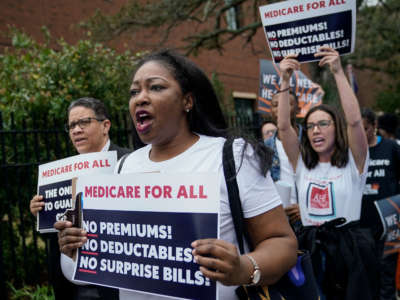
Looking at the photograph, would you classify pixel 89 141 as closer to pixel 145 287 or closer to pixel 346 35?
pixel 145 287

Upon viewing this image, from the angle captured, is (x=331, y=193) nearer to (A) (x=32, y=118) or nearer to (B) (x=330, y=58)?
(B) (x=330, y=58)

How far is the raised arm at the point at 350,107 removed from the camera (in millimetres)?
2961

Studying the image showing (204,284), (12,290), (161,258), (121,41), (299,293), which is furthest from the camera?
(121,41)

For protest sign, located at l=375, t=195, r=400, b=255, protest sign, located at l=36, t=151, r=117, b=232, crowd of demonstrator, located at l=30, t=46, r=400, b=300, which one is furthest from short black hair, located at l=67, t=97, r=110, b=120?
protest sign, located at l=375, t=195, r=400, b=255

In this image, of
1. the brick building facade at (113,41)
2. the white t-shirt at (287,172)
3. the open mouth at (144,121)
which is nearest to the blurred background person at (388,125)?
the white t-shirt at (287,172)

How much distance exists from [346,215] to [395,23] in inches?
412

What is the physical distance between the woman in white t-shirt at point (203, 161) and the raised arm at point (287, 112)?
139 centimetres

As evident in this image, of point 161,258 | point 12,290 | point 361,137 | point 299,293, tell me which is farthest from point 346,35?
point 12,290

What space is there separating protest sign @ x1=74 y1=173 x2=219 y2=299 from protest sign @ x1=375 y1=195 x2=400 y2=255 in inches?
111

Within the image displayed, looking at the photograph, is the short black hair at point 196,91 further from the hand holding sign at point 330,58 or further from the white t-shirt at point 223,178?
the hand holding sign at point 330,58

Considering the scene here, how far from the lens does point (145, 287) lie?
155cm

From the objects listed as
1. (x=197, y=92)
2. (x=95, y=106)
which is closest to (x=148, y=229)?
(x=197, y=92)

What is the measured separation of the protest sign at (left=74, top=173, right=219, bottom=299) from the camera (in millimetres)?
1438

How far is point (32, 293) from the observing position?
13.9 feet
